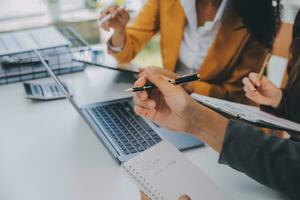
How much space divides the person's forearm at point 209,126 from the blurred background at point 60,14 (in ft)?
4.18

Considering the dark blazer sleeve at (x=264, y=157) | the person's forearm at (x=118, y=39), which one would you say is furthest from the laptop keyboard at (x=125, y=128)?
the person's forearm at (x=118, y=39)

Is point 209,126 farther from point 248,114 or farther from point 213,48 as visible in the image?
point 213,48

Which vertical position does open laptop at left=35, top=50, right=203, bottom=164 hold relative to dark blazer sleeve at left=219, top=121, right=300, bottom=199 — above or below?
below

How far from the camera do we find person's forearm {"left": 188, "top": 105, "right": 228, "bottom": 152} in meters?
0.95

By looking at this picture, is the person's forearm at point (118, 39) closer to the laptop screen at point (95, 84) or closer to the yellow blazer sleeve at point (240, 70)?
the laptop screen at point (95, 84)

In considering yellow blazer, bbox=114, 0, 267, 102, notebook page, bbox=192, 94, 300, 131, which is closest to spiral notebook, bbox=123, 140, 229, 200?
notebook page, bbox=192, 94, 300, 131

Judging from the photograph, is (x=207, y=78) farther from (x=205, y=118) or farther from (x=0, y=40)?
(x=0, y=40)

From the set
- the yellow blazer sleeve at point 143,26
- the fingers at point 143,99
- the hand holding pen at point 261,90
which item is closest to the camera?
the fingers at point 143,99

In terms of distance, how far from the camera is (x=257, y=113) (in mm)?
1129

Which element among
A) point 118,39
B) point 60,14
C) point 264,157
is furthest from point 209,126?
point 60,14

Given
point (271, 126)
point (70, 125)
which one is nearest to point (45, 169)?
point (70, 125)

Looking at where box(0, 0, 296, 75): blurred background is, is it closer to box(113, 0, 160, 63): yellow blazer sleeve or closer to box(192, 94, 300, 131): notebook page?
box(113, 0, 160, 63): yellow blazer sleeve

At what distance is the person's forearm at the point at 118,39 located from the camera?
1529mm

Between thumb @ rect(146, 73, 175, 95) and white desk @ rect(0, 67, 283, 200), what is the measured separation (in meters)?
0.21
